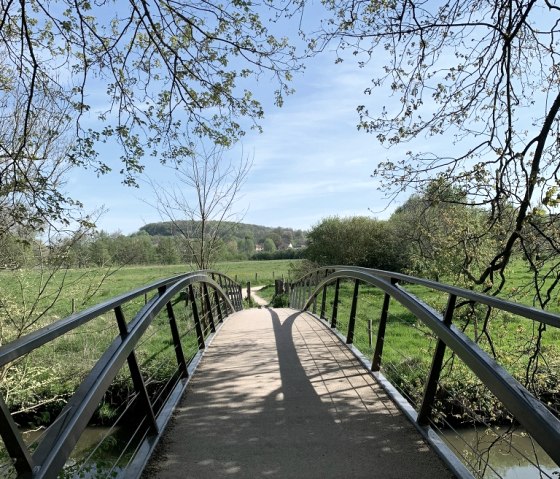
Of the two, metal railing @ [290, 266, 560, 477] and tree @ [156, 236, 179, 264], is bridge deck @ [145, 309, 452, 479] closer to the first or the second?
metal railing @ [290, 266, 560, 477]

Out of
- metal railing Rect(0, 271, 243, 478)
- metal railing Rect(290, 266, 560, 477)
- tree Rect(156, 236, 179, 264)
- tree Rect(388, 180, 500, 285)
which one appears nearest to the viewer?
metal railing Rect(0, 271, 243, 478)

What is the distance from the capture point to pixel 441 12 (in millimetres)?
5125

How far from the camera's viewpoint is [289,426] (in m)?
3.45

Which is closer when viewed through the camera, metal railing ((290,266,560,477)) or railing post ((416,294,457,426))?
metal railing ((290,266,560,477))

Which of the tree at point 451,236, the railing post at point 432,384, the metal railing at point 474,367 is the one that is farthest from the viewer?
the tree at point 451,236

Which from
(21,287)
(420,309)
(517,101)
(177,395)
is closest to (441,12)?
(517,101)

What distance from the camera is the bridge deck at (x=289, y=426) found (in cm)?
279

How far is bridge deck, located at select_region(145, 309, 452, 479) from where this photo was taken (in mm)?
2789

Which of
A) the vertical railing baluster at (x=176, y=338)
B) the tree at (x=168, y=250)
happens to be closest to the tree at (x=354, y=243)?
the tree at (x=168, y=250)

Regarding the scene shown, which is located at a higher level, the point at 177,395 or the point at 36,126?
the point at 36,126

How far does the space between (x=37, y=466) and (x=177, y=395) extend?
2.57m

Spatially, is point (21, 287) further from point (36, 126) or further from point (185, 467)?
point (185, 467)

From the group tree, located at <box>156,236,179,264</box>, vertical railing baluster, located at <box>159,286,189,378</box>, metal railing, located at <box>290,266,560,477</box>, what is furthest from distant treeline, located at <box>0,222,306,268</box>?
metal railing, located at <box>290,266,560,477</box>

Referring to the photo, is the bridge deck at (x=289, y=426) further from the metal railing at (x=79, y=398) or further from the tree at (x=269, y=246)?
the tree at (x=269, y=246)
